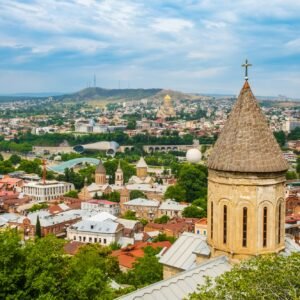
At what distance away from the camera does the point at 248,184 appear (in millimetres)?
15578

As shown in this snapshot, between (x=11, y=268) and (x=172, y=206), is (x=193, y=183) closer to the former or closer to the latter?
(x=172, y=206)

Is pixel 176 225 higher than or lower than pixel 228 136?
lower

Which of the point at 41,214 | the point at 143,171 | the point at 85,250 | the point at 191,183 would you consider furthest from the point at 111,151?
the point at 85,250

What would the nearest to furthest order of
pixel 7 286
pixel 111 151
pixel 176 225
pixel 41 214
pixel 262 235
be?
pixel 7 286
pixel 262 235
pixel 176 225
pixel 41 214
pixel 111 151

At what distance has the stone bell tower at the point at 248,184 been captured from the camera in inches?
609

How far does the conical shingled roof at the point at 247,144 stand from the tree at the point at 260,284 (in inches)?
186

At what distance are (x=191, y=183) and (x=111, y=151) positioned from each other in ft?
198

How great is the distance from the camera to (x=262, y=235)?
15.5 m

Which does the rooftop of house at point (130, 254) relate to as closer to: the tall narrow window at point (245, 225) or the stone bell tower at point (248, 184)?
the stone bell tower at point (248, 184)

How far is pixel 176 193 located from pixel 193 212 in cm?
1190

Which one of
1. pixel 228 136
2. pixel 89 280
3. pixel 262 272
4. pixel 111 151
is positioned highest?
pixel 228 136

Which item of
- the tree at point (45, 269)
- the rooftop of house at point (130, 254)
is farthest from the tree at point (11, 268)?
the rooftop of house at point (130, 254)

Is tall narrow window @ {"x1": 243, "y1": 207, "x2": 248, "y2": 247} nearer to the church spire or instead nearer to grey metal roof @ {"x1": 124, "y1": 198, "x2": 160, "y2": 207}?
the church spire

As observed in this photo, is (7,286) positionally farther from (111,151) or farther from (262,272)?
(111,151)
